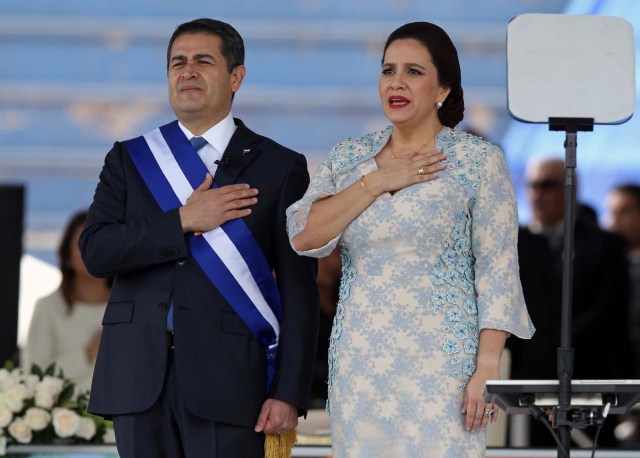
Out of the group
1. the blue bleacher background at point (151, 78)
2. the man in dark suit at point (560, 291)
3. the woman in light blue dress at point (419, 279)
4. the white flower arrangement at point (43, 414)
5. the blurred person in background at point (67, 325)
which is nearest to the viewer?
the woman in light blue dress at point (419, 279)

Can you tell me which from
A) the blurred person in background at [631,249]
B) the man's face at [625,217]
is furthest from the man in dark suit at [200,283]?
Result: the man's face at [625,217]

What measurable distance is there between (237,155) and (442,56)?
1.84ft

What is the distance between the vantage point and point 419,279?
3223 mm

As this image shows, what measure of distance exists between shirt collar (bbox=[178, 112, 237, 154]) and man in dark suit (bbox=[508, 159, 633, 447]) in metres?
2.26

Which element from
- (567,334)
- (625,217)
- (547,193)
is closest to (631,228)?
(625,217)

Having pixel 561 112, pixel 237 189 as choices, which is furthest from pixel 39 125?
pixel 561 112

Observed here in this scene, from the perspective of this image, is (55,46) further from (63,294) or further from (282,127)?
(63,294)

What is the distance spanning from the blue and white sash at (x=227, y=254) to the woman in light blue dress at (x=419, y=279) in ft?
0.53

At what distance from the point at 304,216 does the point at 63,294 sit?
286 cm

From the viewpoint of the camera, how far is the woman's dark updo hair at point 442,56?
11.0ft

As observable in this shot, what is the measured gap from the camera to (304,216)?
3.33 m

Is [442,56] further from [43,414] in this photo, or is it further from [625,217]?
[625,217]

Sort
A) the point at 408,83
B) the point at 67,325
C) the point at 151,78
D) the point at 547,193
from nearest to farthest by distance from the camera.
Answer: the point at 408,83 → the point at 547,193 → the point at 67,325 → the point at 151,78

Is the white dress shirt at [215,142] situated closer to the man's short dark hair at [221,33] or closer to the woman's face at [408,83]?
the man's short dark hair at [221,33]
